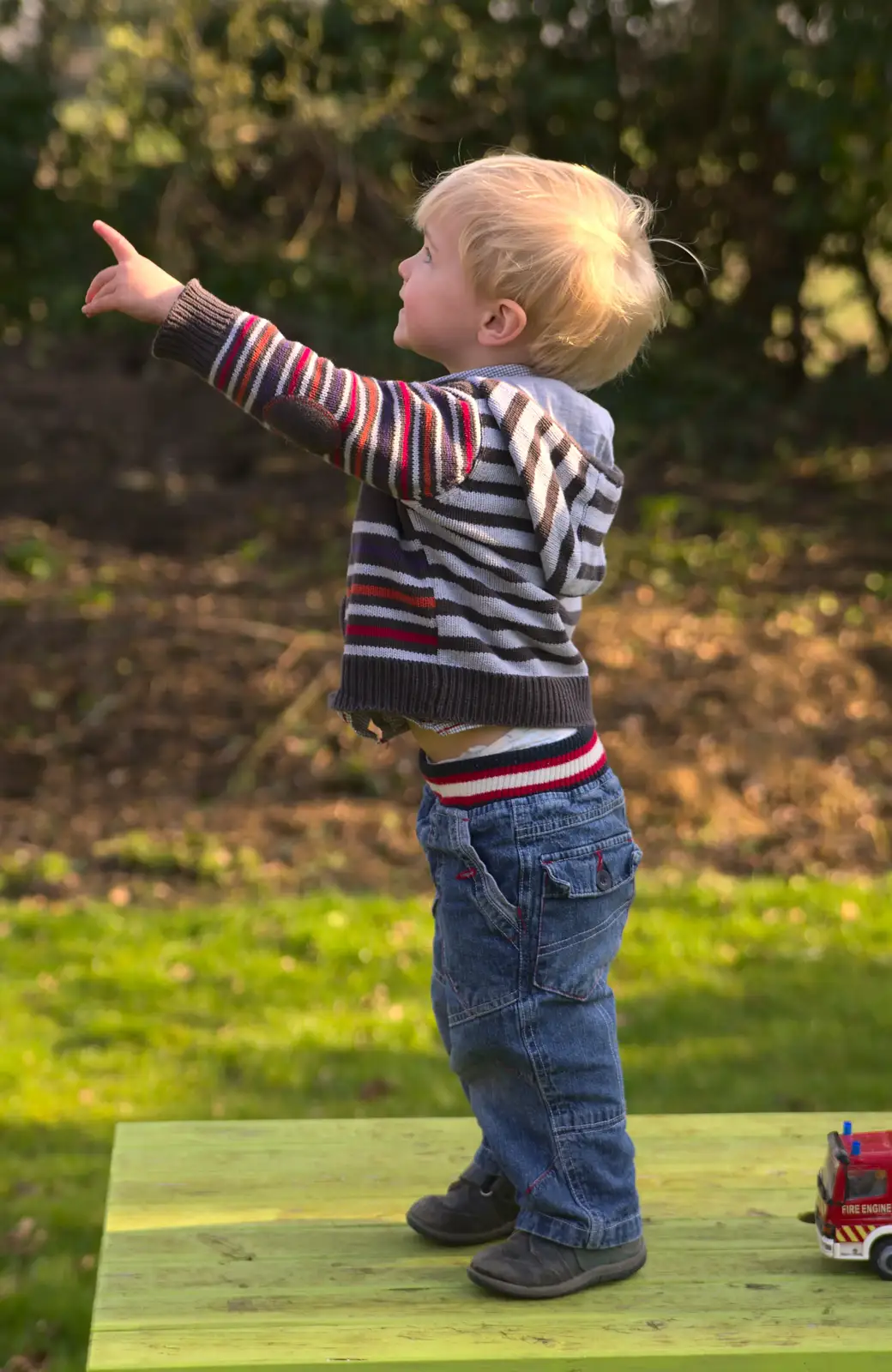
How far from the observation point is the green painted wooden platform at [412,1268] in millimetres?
2312

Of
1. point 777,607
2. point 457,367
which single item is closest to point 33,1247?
point 457,367

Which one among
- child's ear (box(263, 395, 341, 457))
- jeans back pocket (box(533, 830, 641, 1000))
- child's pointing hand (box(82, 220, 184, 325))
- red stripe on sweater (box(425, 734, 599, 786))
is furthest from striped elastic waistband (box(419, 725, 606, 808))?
child's pointing hand (box(82, 220, 184, 325))

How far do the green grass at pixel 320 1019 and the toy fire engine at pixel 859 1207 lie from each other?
170 cm

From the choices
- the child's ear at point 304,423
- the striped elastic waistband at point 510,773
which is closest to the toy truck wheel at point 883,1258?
the striped elastic waistband at point 510,773

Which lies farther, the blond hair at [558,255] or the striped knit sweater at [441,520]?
the blond hair at [558,255]

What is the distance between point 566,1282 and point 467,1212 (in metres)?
0.29

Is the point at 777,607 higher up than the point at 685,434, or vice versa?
the point at 685,434

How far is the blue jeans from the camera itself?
2.52 m

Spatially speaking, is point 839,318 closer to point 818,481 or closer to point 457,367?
point 818,481

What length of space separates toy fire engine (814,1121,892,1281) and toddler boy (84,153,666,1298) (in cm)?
28

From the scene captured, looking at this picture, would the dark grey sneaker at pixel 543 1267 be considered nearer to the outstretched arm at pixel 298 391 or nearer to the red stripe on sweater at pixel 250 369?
the outstretched arm at pixel 298 391

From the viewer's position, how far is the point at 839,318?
11.2m

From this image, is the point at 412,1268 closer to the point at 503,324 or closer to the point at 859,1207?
the point at 859,1207

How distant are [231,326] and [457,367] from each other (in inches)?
15.4
